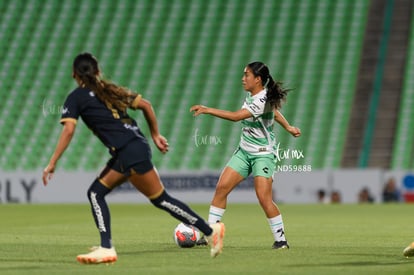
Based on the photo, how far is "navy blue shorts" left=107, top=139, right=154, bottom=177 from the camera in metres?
8.74

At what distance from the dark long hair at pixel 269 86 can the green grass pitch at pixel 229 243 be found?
160 cm

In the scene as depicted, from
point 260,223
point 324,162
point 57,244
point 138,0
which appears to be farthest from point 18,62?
point 57,244

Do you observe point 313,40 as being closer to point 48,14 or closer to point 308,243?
point 48,14

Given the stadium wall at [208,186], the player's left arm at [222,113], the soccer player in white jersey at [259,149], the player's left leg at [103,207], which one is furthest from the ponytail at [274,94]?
the stadium wall at [208,186]

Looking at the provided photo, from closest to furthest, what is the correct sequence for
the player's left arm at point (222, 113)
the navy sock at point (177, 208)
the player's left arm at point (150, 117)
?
the player's left arm at point (150, 117) → the navy sock at point (177, 208) → the player's left arm at point (222, 113)

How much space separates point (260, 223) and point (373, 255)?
23.2 ft

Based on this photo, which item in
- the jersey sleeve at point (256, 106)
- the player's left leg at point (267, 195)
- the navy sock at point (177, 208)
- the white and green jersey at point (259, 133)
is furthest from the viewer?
the white and green jersey at point (259, 133)

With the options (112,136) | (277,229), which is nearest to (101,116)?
(112,136)

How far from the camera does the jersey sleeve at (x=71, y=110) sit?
8.74 meters

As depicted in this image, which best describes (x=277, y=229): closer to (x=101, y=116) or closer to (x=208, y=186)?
(x=101, y=116)

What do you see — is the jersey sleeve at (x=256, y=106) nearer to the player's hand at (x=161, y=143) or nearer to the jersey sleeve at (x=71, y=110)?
the player's hand at (x=161, y=143)

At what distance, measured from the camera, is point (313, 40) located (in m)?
30.3

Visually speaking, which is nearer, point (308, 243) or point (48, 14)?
point (308, 243)

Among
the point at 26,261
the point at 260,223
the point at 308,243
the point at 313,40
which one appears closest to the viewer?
the point at 26,261
